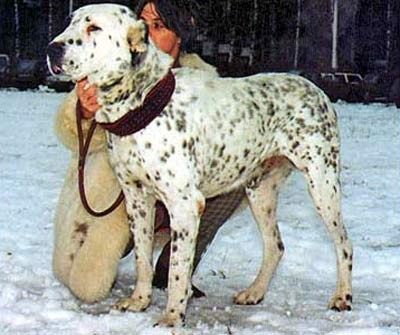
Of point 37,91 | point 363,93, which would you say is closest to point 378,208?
point 363,93

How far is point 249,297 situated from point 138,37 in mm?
1444

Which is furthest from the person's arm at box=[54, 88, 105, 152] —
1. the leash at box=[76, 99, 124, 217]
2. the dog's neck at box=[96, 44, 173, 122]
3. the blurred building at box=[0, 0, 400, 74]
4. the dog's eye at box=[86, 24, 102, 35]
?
the blurred building at box=[0, 0, 400, 74]

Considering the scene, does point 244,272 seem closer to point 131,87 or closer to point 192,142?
point 192,142

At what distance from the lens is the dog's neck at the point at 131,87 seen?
3.97 metres

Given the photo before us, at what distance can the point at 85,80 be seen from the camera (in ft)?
13.1

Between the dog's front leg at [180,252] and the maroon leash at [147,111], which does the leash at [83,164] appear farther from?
the dog's front leg at [180,252]

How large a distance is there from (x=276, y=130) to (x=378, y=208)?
2.96 meters

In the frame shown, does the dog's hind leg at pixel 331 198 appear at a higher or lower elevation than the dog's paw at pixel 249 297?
higher

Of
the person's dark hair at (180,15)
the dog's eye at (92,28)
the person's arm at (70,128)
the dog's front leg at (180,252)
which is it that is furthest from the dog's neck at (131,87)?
the person's arm at (70,128)

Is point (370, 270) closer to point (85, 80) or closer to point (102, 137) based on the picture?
point (102, 137)

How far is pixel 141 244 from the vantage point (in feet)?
14.5

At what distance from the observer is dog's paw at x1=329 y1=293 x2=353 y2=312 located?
4.45 meters

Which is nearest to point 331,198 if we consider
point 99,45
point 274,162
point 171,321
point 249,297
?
point 274,162

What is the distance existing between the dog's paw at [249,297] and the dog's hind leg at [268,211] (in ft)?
0.17
